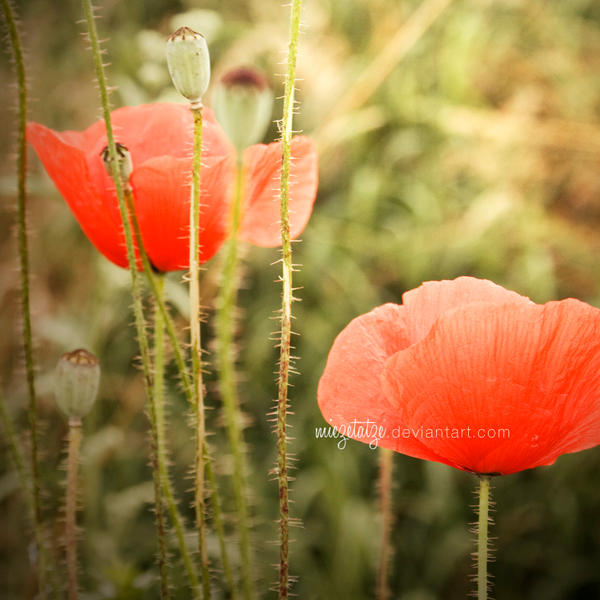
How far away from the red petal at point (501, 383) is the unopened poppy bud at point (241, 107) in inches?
5.7

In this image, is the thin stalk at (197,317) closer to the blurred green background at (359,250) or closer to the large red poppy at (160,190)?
the large red poppy at (160,190)

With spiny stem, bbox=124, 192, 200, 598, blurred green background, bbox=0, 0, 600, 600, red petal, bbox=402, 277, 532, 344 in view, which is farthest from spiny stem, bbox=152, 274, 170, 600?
blurred green background, bbox=0, 0, 600, 600

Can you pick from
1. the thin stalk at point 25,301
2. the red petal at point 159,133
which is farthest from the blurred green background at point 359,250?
the thin stalk at point 25,301

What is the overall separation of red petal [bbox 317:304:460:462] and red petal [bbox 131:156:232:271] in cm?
9

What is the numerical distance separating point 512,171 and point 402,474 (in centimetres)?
60

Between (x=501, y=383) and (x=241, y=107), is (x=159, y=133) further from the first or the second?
(x=501, y=383)

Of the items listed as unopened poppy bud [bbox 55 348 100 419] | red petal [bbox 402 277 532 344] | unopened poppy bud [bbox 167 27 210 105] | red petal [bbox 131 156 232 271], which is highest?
unopened poppy bud [bbox 167 27 210 105]

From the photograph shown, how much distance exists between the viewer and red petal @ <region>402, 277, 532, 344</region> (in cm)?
34

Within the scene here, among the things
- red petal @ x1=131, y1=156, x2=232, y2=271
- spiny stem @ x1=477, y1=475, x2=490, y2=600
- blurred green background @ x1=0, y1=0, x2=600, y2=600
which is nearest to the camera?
spiny stem @ x1=477, y1=475, x2=490, y2=600

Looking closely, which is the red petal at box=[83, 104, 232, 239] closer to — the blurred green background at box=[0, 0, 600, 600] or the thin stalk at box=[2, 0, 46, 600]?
the thin stalk at box=[2, 0, 46, 600]

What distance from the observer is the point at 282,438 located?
0.90ft

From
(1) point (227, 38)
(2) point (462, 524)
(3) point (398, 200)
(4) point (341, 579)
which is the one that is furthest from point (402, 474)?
(1) point (227, 38)

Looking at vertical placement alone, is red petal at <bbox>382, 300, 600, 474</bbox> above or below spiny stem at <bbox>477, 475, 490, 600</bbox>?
above

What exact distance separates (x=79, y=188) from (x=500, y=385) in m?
0.21
